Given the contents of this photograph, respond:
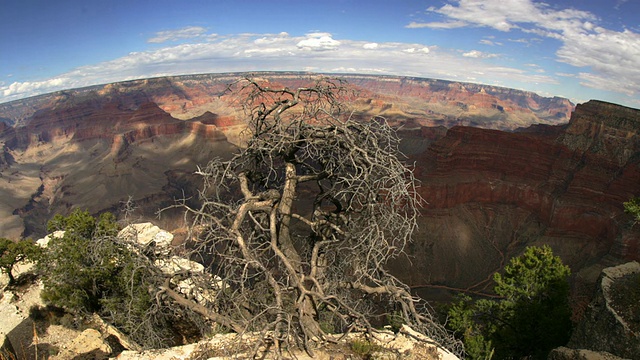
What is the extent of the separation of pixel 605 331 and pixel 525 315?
8.96ft

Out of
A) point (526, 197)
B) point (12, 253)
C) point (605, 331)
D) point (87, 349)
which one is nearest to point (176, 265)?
point (87, 349)

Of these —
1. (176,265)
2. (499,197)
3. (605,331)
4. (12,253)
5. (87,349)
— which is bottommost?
(499,197)

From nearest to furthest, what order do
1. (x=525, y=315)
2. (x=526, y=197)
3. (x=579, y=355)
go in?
1. (x=579, y=355)
2. (x=525, y=315)
3. (x=526, y=197)

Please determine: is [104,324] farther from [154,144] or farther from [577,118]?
[154,144]

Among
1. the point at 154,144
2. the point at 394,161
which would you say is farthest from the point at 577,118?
the point at 154,144

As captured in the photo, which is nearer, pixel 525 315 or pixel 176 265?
pixel 176 265

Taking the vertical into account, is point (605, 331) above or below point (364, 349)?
below

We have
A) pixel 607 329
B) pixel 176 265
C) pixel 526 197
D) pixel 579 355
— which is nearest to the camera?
pixel 176 265

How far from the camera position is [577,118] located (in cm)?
5000

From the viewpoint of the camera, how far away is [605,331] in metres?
13.2

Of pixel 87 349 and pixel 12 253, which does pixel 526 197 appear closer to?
pixel 87 349

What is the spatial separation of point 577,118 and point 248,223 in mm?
60123

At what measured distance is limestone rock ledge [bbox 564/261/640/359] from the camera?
12.2 m

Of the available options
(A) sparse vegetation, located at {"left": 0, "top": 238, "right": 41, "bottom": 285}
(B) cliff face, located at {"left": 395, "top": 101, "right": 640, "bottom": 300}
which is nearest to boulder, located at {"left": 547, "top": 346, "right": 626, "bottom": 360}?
(A) sparse vegetation, located at {"left": 0, "top": 238, "right": 41, "bottom": 285}
